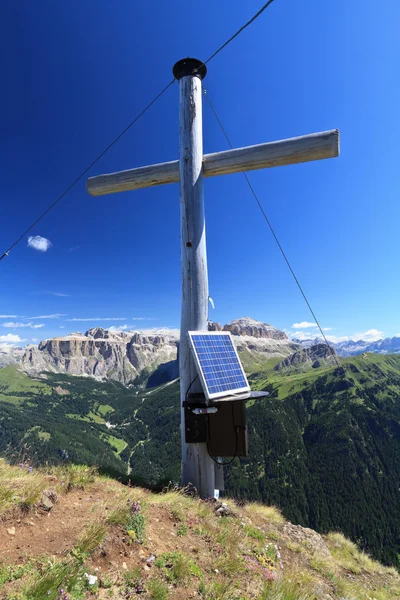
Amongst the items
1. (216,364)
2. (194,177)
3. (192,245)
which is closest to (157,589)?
(216,364)

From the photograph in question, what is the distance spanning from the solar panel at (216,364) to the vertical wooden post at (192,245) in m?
0.28

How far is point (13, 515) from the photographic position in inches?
157

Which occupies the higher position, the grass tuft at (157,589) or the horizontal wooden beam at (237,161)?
the horizontal wooden beam at (237,161)

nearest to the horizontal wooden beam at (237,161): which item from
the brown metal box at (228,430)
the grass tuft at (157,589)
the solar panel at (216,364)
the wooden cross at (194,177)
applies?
the wooden cross at (194,177)

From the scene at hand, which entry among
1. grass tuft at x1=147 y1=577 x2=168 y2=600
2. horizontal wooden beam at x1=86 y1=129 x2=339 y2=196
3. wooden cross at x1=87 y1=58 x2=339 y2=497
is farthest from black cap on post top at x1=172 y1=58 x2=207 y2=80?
grass tuft at x1=147 y1=577 x2=168 y2=600

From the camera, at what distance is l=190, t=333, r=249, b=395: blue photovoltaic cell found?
577 centimetres

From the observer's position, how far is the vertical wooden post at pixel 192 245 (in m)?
5.99

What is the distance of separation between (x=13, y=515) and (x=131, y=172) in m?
6.54

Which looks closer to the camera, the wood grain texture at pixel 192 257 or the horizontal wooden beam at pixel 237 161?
the horizontal wooden beam at pixel 237 161

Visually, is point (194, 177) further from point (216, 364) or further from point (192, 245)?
point (216, 364)

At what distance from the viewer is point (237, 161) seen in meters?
6.47

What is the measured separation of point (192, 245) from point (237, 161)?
2037mm

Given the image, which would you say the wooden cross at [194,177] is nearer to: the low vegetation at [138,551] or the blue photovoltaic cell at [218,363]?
the blue photovoltaic cell at [218,363]

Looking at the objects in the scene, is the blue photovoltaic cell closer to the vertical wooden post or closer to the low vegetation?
the vertical wooden post
